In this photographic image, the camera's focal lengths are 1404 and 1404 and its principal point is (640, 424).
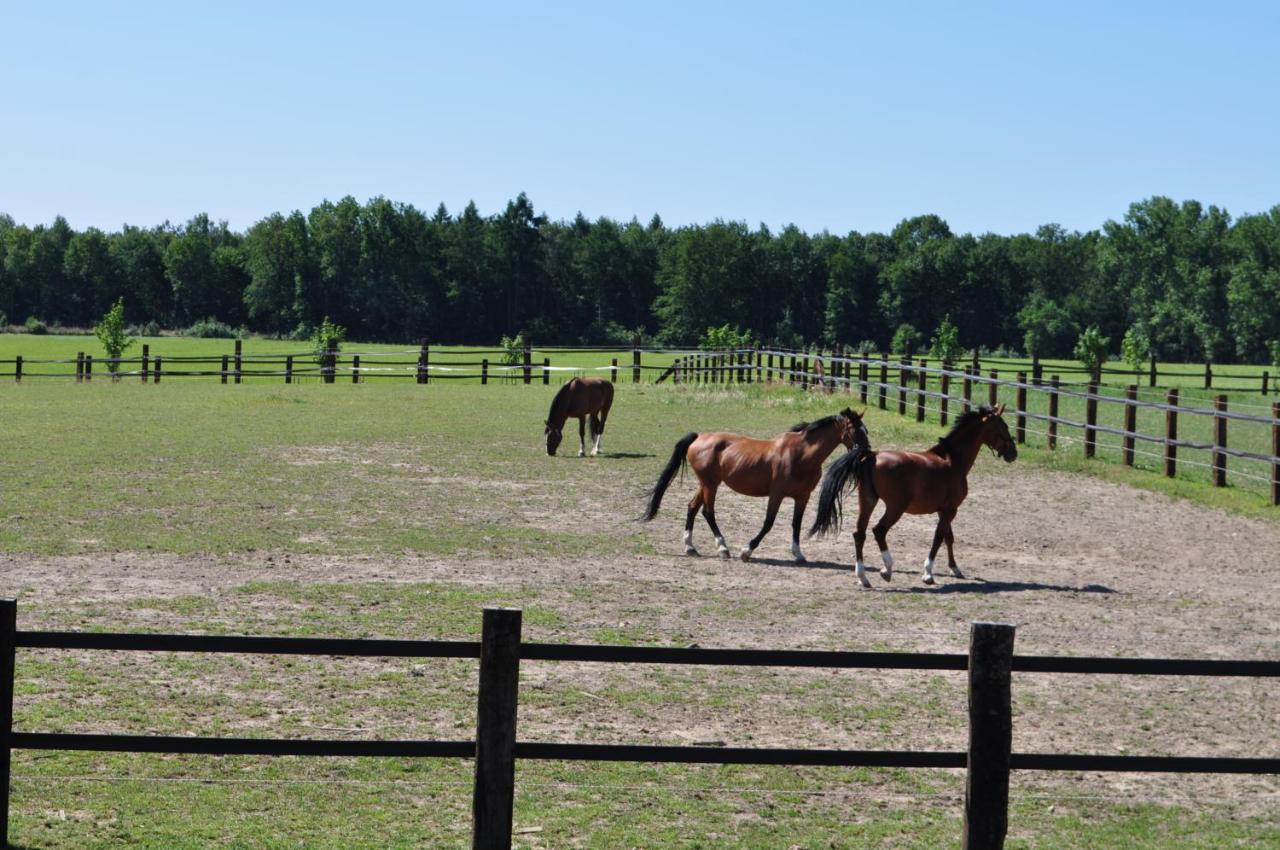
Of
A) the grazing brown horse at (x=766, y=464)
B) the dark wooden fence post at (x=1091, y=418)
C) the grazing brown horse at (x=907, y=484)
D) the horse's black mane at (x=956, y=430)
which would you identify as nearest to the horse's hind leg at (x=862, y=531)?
the grazing brown horse at (x=907, y=484)

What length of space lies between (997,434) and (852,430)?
1.58m

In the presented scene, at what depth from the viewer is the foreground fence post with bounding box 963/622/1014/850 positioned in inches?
200

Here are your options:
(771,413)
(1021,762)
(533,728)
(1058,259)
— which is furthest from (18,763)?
(1058,259)

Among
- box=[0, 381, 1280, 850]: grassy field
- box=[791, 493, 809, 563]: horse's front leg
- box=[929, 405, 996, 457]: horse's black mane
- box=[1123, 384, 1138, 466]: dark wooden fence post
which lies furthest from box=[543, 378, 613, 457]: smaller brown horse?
box=[929, 405, 996, 457]: horse's black mane

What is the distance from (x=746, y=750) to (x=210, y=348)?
282 feet

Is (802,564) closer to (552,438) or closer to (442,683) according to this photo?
(442,683)

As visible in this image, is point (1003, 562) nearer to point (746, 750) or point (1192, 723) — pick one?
point (1192, 723)

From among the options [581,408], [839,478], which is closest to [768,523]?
[839,478]

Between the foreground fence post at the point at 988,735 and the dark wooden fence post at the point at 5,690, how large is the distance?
3425 millimetres

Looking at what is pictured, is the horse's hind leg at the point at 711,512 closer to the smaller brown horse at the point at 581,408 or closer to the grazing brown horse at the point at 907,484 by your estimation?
the grazing brown horse at the point at 907,484

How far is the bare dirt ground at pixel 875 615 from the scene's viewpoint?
24.8ft

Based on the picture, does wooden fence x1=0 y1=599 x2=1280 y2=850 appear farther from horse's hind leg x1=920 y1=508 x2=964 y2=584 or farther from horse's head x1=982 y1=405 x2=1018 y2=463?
horse's head x1=982 y1=405 x2=1018 y2=463

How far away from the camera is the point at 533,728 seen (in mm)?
7441

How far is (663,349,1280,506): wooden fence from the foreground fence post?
487 inches
